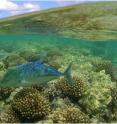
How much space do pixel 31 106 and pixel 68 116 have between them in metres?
1.40

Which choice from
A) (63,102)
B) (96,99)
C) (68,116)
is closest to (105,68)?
(96,99)

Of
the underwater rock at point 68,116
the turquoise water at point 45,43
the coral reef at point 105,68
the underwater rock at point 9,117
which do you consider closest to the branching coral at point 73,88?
the underwater rock at point 68,116

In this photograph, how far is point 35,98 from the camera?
9477 millimetres

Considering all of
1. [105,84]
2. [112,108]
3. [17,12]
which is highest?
Result: [17,12]

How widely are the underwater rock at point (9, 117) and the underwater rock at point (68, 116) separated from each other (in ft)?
4.83

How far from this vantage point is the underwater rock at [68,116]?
29.2 feet

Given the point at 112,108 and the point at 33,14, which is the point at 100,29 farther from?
the point at 112,108

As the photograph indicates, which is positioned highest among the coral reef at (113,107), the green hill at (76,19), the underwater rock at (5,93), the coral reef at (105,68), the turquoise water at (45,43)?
the green hill at (76,19)

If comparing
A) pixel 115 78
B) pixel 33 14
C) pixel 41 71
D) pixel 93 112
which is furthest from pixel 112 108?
pixel 33 14

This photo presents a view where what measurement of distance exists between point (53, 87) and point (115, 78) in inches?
153

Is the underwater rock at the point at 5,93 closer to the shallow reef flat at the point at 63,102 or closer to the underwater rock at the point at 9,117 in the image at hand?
the shallow reef flat at the point at 63,102

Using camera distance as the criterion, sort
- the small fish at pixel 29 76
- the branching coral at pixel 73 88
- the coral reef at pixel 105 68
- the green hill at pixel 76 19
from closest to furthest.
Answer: the small fish at pixel 29 76, the branching coral at pixel 73 88, the coral reef at pixel 105 68, the green hill at pixel 76 19

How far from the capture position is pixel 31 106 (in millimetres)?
9336

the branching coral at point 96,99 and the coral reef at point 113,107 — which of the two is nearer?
the branching coral at point 96,99
